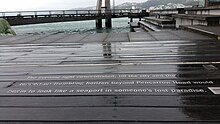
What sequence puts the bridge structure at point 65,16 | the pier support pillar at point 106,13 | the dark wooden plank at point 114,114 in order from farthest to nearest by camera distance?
the pier support pillar at point 106,13, the bridge structure at point 65,16, the dark wooden plank at point 114,114

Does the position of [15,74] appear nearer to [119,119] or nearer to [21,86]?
[21,86]

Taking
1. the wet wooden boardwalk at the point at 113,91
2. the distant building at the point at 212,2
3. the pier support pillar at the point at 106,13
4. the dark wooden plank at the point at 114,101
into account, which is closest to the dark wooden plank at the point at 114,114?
the wet wooden boardwalk at the point at 113,91

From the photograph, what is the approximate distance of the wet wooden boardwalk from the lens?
110 inches

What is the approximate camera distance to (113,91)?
11.9 ft

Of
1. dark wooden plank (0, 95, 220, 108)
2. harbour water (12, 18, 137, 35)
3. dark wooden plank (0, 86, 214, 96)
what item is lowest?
harbour water (12, 18, 137, 35)

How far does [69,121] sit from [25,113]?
20.9 inches

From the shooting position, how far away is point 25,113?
294cm

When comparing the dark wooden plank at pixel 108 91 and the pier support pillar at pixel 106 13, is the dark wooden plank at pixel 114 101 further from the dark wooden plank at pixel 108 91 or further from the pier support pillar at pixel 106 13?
the pier support pillar at pixel 106 13

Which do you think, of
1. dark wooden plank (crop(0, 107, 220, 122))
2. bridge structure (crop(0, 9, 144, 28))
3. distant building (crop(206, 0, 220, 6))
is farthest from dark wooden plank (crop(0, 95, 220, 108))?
bridge structure (crop(0, 9, 144, 28))

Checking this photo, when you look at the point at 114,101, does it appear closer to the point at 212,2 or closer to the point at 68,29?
the point at 212,2

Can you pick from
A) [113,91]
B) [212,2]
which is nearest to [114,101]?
[113,91]

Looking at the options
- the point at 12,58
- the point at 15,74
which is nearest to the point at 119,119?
the point at 15,74

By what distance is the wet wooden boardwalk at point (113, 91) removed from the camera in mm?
2783

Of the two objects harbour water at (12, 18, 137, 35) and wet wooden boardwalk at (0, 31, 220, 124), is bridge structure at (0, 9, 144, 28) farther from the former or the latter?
wet wooden boardwalk at (0, 31, 220, 124)
